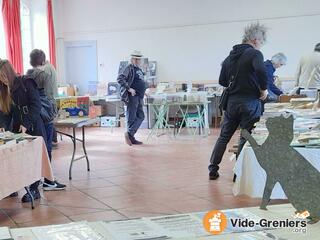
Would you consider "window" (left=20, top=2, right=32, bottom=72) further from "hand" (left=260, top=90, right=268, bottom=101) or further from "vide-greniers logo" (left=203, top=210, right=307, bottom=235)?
"vide-greniers logo" (left=203, top=210, right=307, bottom=235)

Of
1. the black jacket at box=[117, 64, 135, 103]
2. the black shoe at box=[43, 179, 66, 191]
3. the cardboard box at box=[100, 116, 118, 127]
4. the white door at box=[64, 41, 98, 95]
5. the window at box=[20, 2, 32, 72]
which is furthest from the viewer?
the white door at box=[64, 41, 98, 95]

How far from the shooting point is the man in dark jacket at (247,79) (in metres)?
4.12

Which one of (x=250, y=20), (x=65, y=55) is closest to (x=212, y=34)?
(x=250, y=20)

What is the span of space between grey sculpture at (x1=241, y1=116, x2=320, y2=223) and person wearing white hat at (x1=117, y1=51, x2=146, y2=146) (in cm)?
565

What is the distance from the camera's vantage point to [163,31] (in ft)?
33.7

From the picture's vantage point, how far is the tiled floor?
3.75m

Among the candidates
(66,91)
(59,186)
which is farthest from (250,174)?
(66,91)

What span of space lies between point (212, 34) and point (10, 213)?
22.9 ft

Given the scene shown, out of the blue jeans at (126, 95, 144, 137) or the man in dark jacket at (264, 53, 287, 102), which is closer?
the man in dark jacket at (264, 53, 287, 102)

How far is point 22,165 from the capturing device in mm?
3658

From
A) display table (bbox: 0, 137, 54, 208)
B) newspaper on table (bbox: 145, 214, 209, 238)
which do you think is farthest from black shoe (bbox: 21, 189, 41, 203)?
newspaper on table (bbox: 145, 214, 209, 238)

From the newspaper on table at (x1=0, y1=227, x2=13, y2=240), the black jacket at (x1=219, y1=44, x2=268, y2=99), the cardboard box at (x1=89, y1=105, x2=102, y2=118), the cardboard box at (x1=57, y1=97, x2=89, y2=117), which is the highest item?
the black jacket at (x1=219, y1=44, x2=268, y2=99)

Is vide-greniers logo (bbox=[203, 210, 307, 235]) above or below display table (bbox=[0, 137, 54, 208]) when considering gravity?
above

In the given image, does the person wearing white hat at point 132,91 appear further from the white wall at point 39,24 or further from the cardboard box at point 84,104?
the white wall at point 39,24
